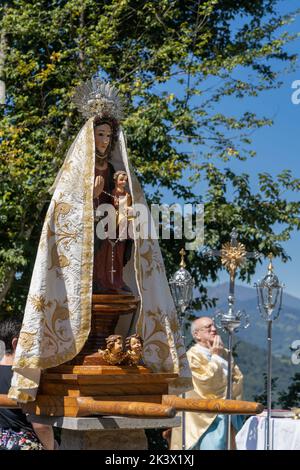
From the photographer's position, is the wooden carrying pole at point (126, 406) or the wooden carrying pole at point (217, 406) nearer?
the wooden carrying pole at point (126, 406)

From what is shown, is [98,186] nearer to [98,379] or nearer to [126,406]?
[98,379]

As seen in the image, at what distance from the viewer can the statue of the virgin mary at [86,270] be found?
4.91 meters

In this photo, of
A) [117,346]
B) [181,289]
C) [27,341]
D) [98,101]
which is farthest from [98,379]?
[181,289]

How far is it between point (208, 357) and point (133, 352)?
3.88 meters

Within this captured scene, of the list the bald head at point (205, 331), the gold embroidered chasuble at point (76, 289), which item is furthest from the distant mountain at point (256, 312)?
the gold embroidered chasuble at point (76, 289)

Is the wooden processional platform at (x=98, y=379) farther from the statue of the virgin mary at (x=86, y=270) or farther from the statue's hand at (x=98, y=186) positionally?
the statue's hand at (x=98, y=186)

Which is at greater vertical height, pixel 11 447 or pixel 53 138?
pixel 53 138

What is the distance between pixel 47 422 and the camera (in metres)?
4.91

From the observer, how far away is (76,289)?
4.98 metres

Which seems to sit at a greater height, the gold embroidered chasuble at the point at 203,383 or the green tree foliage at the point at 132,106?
the green tree foliage at the point at 132,106

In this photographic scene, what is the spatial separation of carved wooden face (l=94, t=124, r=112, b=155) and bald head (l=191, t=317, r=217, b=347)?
11.6 ft

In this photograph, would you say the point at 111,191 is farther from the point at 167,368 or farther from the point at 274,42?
the point at 274,42
